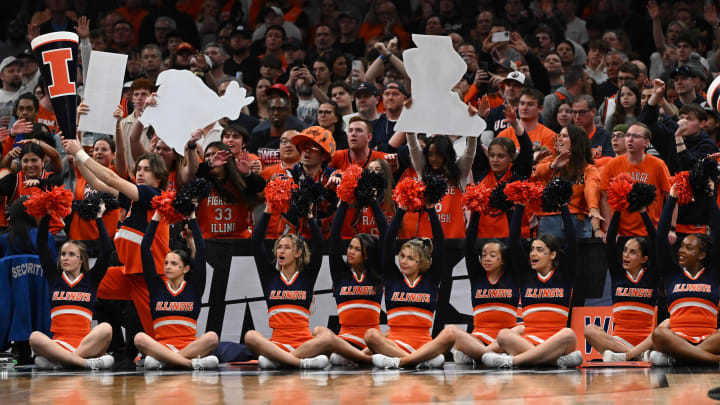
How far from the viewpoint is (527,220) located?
10211 mm

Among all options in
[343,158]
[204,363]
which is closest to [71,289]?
[204,363]

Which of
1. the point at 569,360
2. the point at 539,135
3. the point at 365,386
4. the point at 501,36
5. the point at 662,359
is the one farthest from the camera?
the point at 501,36

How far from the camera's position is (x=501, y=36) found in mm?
12367

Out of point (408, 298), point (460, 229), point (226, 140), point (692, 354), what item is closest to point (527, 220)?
point (460, 229)

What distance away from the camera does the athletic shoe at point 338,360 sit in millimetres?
9555

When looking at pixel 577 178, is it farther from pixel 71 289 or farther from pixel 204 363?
pixel 71 289

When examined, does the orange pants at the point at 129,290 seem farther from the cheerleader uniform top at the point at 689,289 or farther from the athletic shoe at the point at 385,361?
the cheerleader uniform top at the point at 689,289

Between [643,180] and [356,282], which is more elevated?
[643,180]

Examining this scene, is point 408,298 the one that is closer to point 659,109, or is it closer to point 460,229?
point 460,229

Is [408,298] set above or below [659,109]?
below

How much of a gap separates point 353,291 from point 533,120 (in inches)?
113

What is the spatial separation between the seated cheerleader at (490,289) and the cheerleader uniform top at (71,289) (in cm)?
343

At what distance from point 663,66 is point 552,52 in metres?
1.49

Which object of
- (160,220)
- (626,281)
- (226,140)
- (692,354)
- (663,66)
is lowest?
(692,354)
